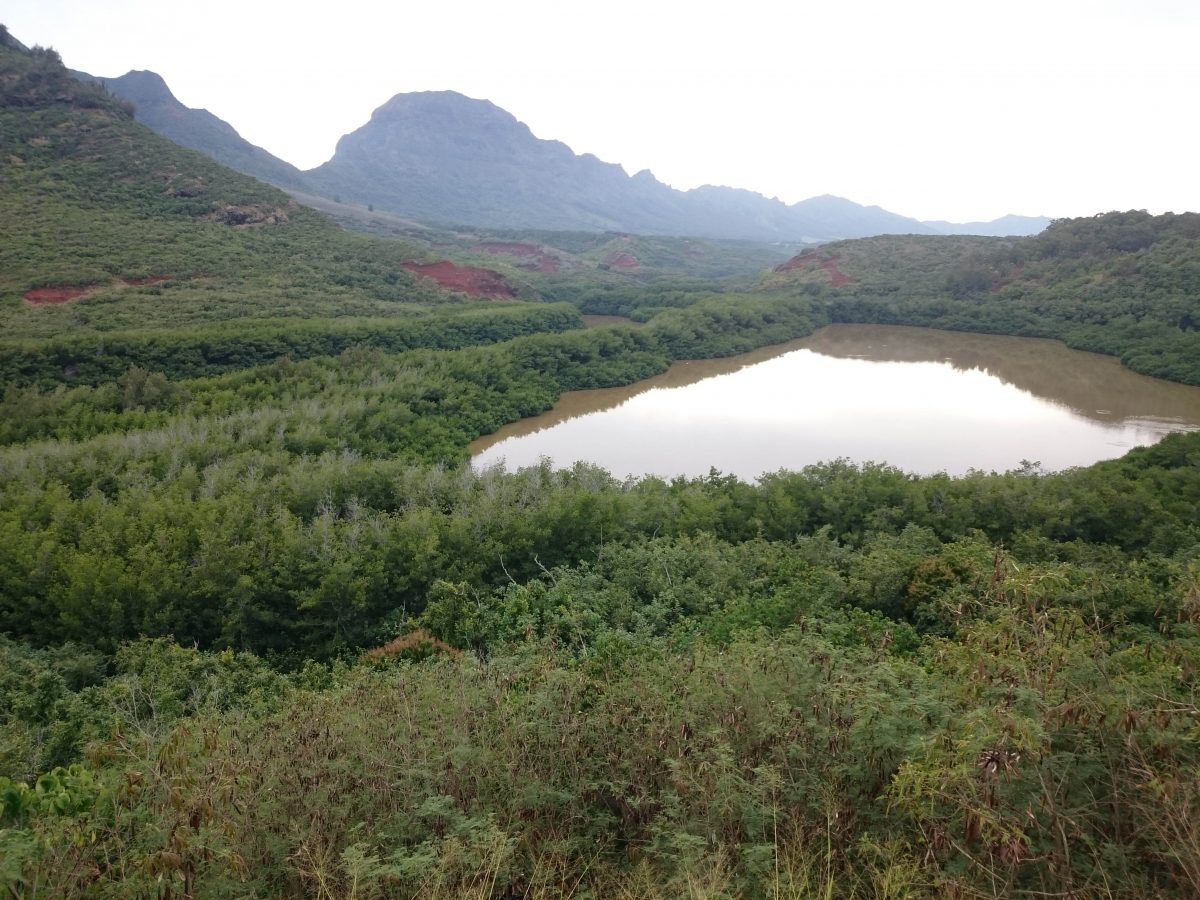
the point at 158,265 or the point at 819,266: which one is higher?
the point at 819,266

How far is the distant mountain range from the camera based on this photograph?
122562 mm

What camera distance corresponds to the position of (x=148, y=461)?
44.1 feet

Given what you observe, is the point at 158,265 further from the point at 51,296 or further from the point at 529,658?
the point at 529,658

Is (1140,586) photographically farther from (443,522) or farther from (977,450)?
(977,450)

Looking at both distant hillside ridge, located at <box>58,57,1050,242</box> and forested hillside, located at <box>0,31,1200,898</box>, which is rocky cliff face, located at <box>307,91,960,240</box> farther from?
forested hillside, located at <box>0,31,1200,898</box>

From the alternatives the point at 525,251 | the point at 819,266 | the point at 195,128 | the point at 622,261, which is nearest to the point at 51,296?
the point at 819,266

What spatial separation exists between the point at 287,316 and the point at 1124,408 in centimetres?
3396

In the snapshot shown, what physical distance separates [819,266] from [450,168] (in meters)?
138

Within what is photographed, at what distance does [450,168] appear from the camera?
17175cm

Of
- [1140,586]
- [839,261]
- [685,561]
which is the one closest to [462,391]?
[685,561]

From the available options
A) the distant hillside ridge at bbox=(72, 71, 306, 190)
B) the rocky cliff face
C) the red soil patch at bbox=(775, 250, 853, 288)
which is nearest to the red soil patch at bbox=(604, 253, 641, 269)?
the red soil patch at bbox=(775, 250, 853, 288)

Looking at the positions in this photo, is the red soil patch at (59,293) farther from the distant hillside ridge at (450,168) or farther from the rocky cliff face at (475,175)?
the rocky cliff face at (475,175)

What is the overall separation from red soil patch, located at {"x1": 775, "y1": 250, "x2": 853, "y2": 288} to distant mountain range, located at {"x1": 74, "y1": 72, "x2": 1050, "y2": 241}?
79688 mm

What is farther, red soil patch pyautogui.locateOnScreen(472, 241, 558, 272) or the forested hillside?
red soil patch pyautogui.locateOnScreen(472, 241, 558, 272)
